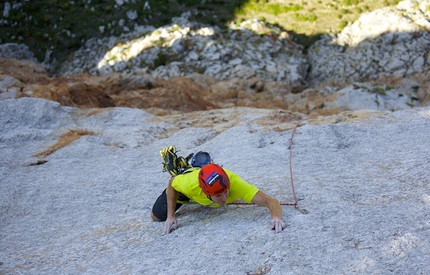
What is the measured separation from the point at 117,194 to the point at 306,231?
Result: 4.42m

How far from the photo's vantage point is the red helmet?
5152 millimetres

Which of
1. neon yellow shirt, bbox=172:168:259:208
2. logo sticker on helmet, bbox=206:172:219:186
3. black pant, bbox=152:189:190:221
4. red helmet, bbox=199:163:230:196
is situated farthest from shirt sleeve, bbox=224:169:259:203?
black pant, bbox=152:189:190:221

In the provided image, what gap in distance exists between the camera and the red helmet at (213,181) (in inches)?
203

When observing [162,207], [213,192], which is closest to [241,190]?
[213,192]

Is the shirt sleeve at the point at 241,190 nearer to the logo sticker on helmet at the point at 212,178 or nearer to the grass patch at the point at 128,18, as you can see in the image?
the logo sticker on helmet at the point at 212,178

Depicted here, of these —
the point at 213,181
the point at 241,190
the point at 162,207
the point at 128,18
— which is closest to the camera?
the point at 213,181

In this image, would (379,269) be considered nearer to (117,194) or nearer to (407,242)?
(407,242)

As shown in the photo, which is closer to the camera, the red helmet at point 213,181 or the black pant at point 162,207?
the red helmet at point 213,181

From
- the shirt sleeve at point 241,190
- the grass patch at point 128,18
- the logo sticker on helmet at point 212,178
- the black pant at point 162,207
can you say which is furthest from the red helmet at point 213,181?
the grass patch at point 128,18

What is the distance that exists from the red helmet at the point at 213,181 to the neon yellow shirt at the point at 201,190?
14.7 inches

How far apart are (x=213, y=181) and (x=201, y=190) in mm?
608

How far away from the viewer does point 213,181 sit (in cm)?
515

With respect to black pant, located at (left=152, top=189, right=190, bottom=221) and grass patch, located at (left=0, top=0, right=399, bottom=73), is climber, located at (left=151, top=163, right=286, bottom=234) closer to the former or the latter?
black pant, located at (left=152, top=189, right=190, bottom=221)

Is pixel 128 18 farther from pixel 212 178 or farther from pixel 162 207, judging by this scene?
pixel 212 178
